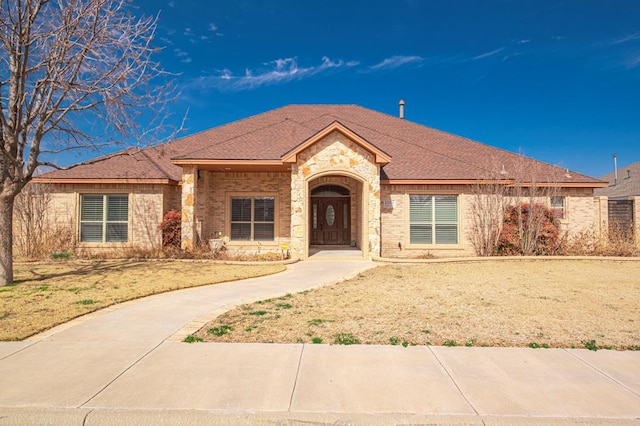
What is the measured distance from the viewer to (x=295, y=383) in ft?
12.7

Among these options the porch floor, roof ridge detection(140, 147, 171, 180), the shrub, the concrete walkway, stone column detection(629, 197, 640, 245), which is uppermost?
roof ridge detection(140, 147, 171, 180)

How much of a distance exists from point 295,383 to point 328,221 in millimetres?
13638

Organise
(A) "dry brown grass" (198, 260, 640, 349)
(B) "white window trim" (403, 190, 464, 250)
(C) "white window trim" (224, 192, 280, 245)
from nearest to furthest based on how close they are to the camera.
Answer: (A) "dry brown grass" (198, 260, 640, 349) → (B) "white window trim" (403, 190, 464, 250) → (C) "white window trim" (224, 192, 280, 245)

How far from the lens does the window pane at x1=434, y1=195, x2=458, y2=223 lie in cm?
1518

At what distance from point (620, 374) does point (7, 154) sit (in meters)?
11.8

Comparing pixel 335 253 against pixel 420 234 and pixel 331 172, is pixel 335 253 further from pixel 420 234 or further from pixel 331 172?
pixel 420 234

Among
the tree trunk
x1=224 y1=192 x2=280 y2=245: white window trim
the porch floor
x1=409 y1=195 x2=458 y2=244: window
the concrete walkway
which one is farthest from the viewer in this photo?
x1=224 y1=192 x2=280 y2=245: white window trim

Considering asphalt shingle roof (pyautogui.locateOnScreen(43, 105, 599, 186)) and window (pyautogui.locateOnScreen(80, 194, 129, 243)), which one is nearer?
asphalt shingle roof (pyautogui.locateOnScreen(43, 105, 599, 186))

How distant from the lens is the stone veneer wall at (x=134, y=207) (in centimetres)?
1507

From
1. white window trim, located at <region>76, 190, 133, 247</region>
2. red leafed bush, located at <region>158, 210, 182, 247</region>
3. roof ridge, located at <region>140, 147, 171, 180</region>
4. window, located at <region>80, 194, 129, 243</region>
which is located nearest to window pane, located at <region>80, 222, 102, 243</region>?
window, located at <region>80, 194, 129, 243</region>

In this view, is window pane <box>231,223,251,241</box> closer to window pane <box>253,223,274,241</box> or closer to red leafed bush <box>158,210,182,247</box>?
window pane <box>253,223,274,241</box>

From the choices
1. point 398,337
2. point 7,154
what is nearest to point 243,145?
point 7,154

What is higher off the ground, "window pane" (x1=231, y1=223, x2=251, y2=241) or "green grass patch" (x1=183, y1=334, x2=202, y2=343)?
"window pane" (x1=231, y1=223, x2=251, y2=241)

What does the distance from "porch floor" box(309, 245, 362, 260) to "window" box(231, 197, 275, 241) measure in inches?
83.7
